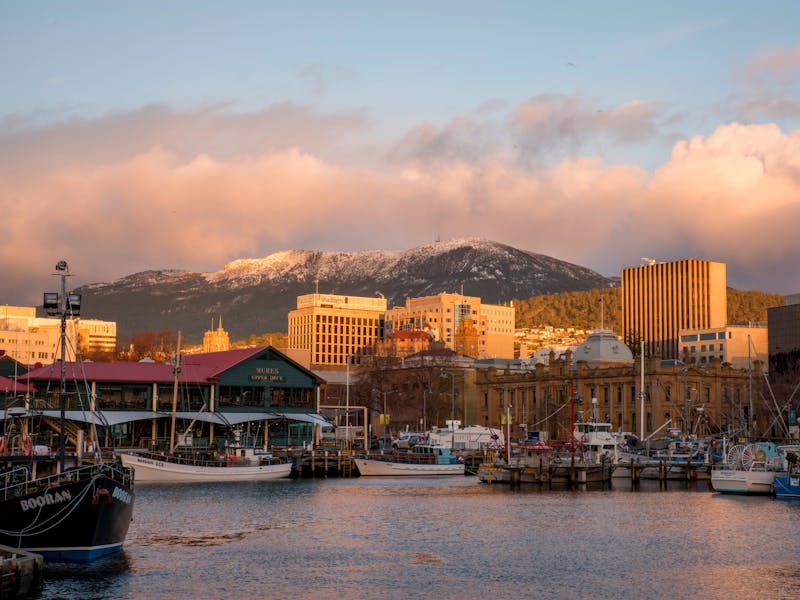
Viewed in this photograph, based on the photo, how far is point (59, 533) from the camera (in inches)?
2229

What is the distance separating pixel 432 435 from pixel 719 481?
193 feet

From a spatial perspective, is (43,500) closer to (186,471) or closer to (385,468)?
(186,471)

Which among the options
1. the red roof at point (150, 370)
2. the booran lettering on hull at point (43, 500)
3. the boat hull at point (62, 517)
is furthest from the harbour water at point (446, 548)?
the red roof at point (150, 370)

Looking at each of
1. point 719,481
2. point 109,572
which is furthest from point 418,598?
point 719,481

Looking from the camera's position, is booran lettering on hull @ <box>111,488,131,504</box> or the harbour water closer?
the harbour water

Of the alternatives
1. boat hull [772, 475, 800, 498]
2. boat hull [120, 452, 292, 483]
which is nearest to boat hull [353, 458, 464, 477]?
boat hull [120, 452, 292, 483]

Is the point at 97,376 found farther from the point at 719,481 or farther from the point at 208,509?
the point at 719,481

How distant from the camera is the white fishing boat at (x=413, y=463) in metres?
135

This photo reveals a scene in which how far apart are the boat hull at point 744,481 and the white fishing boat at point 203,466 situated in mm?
44244

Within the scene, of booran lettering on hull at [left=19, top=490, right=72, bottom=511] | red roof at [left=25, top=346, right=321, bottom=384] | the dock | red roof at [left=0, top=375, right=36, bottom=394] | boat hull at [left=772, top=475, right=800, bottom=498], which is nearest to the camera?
the dock

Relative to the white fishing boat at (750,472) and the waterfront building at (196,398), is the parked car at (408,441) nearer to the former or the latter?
the waterfront building at (196,398)

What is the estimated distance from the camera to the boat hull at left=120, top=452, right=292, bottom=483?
12056 cm

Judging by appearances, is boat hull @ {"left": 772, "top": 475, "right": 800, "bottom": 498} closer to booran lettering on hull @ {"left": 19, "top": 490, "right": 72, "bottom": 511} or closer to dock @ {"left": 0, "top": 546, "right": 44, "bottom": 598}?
booran lettering on hull @ {"left": 19, "top": 490, "right": 72, "bottom": 511}

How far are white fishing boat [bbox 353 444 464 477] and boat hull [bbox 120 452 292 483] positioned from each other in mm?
13513
